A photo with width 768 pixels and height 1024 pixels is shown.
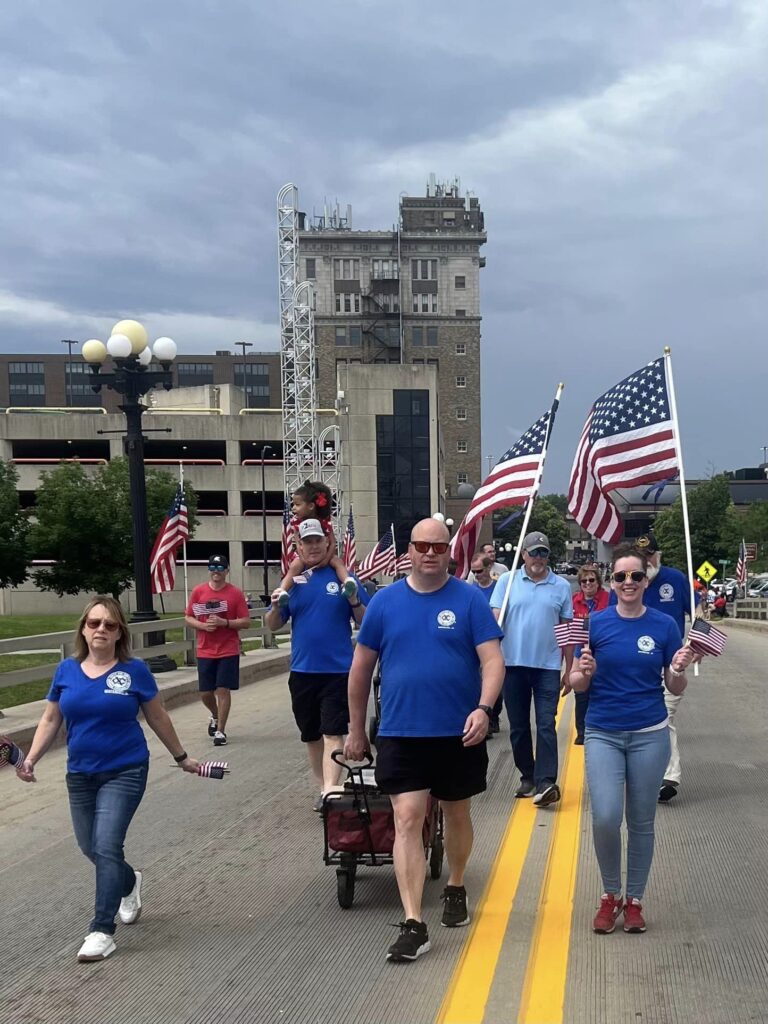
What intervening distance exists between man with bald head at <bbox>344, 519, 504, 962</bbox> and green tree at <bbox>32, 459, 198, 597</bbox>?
44.6 meters

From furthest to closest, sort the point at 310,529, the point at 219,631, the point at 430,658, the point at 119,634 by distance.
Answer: the point at 219,631 → the point at 310,529 → the point at 119,634 → the point at 430,658

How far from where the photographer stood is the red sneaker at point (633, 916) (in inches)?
221

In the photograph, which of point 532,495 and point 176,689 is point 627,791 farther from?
point 176,689

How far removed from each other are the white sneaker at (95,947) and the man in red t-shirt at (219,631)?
21.1ft

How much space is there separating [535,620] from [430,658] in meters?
3.62

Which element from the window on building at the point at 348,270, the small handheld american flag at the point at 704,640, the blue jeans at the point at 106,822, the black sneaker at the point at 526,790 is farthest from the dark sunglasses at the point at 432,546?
the window on building at the point at 348,270

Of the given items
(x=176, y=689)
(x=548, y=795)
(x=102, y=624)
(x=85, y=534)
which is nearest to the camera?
(x=102, y=624)

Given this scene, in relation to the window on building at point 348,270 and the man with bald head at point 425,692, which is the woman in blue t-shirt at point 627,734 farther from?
the window on building at point 348,270

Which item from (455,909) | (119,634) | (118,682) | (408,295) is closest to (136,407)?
(119,634)

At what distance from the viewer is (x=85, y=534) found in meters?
49.9

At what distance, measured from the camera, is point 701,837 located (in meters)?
7.60

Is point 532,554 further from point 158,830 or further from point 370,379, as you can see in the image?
point 370,379

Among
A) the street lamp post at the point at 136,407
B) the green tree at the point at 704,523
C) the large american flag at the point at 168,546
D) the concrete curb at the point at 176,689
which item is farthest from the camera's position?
the green tree at the point at 704,523

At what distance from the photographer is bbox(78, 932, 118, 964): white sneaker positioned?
545cm
